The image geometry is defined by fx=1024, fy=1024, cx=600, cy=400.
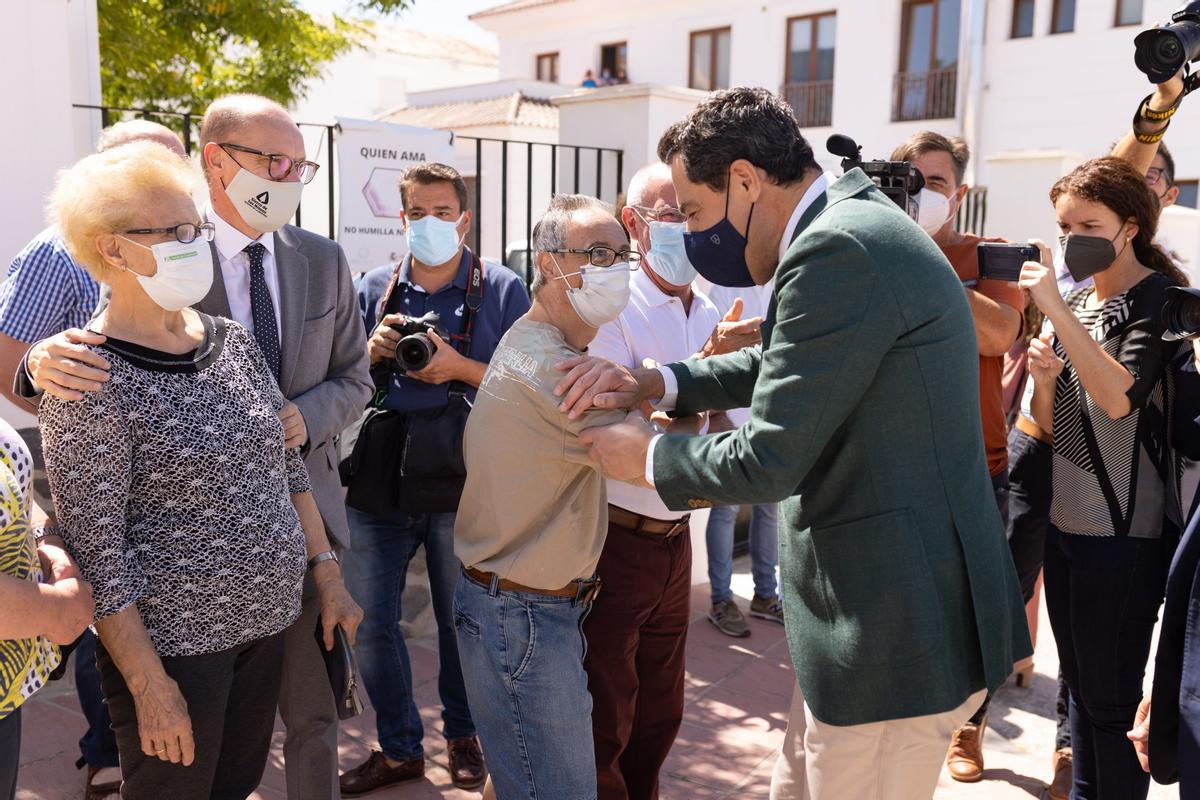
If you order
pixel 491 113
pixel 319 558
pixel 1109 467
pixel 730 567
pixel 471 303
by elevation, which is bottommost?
pixel 730 567

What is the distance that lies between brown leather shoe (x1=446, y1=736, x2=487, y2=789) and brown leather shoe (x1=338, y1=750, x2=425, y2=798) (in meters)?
0.12

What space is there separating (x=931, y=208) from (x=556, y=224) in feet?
5.95

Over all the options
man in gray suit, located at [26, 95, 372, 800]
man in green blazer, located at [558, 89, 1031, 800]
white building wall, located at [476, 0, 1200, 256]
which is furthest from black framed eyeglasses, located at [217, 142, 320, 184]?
white building wall, located at [476, 0, 1200, 256]

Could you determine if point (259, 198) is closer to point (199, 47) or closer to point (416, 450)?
point (416, 450)

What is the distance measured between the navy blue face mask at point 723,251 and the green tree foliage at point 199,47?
7.67 m

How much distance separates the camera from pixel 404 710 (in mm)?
3791

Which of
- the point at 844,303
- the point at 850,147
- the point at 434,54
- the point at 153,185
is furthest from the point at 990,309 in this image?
the point at 434,54

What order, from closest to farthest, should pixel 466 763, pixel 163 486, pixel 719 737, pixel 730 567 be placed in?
pixel 163 486 → pixel 466 763 → pixel 719 737 → pixel 730 567

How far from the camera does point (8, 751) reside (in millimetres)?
2078

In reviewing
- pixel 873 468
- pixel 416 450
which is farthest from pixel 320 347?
pixel 873 468

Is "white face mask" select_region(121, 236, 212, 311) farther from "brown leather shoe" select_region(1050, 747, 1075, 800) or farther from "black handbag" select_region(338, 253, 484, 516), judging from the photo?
"brown leather shoe" select_region(1050, 747, 1075, 800)

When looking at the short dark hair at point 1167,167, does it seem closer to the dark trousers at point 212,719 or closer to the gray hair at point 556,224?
the gray hair at point 556,224

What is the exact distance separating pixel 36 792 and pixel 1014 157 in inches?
371

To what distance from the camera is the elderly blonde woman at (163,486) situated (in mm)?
2162
